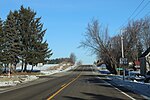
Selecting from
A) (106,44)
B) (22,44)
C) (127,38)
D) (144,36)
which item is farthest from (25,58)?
(144,36)

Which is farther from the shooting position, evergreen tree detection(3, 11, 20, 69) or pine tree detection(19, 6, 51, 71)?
pine tree detection(19, 6, 51, 71)

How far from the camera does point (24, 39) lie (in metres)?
74.8

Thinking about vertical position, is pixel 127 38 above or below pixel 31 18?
below

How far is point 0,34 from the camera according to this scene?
203ft

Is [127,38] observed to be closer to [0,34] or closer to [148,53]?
[148,53]

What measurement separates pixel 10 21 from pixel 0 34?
33.6 feet

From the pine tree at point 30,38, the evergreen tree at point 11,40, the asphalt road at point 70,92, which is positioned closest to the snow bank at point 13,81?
the asphalt road at point 70,92

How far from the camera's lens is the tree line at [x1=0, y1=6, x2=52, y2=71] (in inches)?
2704

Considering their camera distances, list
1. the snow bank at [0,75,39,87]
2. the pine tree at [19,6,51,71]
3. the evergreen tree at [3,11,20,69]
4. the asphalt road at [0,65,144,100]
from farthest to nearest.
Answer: the pine tree at [19,6,51,71]
the evergreen tree at [3,11,20,69]
the snow bank at [0,75,39,87]
the asphalt road at [0,65,144,100]

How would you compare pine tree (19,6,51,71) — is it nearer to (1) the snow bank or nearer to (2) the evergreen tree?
(2) the evergreen tree

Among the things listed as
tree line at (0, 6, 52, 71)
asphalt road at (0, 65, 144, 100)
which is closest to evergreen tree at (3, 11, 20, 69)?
tree line at (0, 6, 52, 71)

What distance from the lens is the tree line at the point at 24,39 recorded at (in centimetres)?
6869

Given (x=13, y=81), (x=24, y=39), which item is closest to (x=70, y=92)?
(x=13, y=81)

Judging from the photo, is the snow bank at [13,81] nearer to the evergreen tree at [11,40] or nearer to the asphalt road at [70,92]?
the asphalt road at [70,92]
